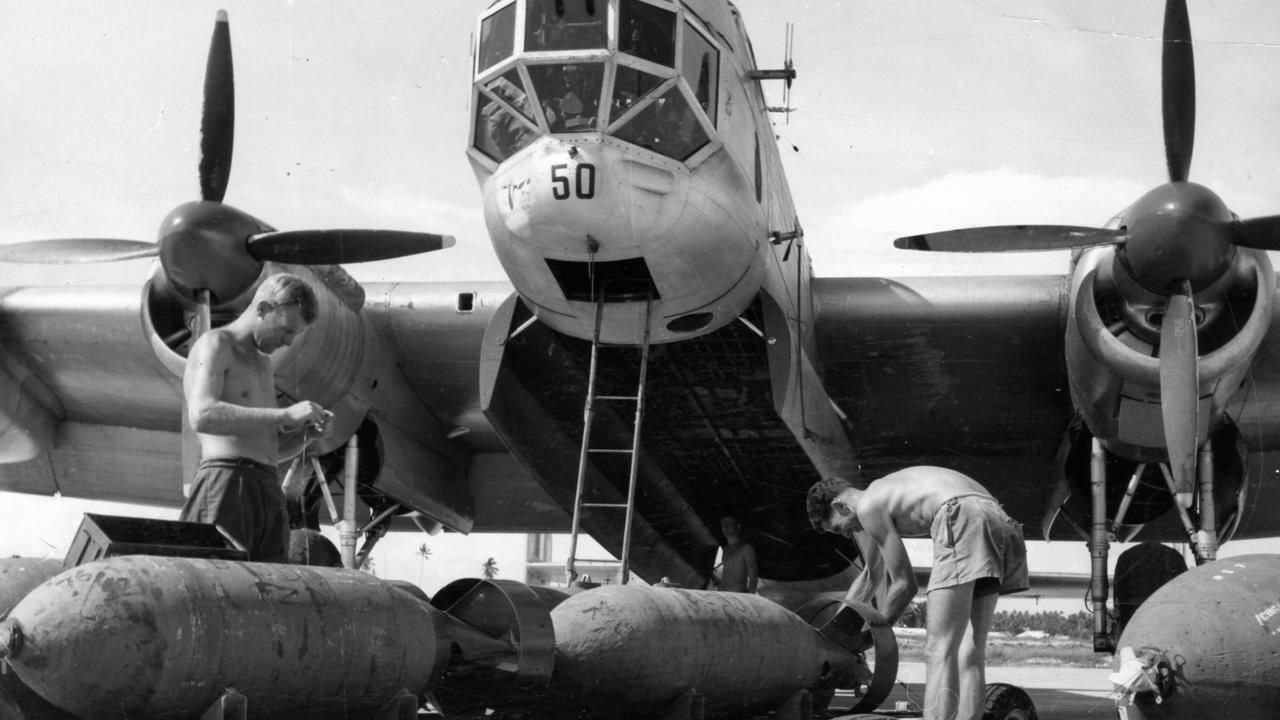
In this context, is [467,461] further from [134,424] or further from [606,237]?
[606,237]

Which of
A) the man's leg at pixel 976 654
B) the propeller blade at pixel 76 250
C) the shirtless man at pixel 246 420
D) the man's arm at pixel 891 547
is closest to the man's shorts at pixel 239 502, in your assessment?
the shirtless man at pixel 246 420

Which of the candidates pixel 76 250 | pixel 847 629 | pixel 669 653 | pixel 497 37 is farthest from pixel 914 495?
pixel 76 250

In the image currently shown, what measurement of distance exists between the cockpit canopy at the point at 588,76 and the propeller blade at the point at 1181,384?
369 cm

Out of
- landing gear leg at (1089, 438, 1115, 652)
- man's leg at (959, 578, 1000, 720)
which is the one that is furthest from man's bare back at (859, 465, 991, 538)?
landing gear leg at (1089, 438, 1115, 652)

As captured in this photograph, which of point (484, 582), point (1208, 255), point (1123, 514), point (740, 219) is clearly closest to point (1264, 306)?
point (1208, 255)

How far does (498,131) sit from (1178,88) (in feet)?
17.7

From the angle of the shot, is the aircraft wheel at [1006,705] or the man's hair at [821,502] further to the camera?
the man's hair at [821,502]

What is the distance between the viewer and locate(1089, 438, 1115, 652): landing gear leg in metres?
9.31

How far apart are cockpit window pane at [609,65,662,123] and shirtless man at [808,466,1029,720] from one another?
3.21m

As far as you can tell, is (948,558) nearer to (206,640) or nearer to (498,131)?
(206,640)

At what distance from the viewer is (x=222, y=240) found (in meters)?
9.64

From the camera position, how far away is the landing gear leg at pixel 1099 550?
9.31m

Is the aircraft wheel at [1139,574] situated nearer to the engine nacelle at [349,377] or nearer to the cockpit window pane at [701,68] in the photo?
the cockpit window pane at [701,68]

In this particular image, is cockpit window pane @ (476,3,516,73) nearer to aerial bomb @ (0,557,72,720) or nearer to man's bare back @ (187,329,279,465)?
man's bare back @ (187,329,279,465)
